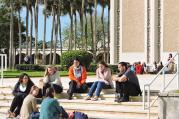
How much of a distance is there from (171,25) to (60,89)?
94.5 ft

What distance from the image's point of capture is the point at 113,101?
52.1 ft

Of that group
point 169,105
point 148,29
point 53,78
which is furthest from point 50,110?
point 148,29

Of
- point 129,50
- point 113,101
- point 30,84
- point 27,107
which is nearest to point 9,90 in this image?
point 30,84

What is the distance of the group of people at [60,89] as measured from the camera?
39.6ft

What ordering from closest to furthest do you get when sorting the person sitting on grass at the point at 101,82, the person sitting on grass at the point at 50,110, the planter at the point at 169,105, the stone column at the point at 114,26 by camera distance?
the person sitting on grass at the point at 50,110 < the planter at the point at 169,105 < the person sitting on grass at the point at 101,82 < the stone column at the point at 114,26

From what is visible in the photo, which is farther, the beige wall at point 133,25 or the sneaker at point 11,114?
the beige wall at point 133,25

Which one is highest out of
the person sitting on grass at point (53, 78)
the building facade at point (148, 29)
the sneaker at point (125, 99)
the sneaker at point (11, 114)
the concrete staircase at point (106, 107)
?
the building facade at point (148, 29)

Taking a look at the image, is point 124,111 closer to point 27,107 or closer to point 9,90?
point 27,107

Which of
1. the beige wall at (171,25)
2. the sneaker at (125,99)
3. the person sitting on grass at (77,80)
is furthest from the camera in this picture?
the beige wall at (171,25)

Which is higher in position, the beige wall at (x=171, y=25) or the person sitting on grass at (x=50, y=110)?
the beige wall at (x=171, y=25)

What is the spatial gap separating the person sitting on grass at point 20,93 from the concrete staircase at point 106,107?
0.90 meters

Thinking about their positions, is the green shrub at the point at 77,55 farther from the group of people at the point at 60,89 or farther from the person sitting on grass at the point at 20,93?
the person sitting on grass at the point at 20,93

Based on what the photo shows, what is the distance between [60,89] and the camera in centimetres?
1748

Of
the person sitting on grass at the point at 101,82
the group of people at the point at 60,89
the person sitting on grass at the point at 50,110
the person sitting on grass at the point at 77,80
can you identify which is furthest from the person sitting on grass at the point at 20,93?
the person sitting on grass at the point at 50,110
